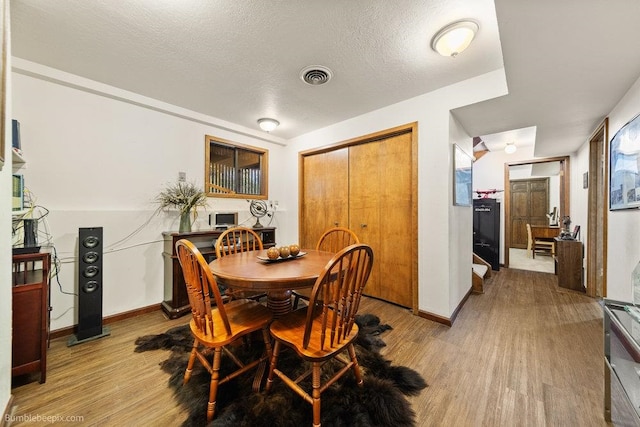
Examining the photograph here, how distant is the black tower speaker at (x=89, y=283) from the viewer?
209cm

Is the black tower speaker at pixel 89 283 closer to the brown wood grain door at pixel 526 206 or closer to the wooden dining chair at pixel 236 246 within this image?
the wooden dining chair at pixel 236 246

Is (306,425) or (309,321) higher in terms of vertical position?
(309,321)

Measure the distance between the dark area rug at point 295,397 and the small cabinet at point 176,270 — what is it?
747 millimetres

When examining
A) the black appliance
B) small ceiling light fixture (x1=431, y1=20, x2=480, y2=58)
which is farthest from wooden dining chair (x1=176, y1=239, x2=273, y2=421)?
the black appliance

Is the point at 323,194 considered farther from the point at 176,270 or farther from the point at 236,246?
the point at 176,270

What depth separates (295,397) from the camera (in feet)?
4.65

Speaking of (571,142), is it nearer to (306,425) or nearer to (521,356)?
(521,356)

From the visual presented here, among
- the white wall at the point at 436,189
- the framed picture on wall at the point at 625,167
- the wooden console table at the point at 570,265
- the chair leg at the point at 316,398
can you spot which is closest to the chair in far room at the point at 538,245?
the wooden console table at the point at 570,265

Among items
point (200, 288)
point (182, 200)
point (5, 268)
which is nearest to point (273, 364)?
point (200, 288)

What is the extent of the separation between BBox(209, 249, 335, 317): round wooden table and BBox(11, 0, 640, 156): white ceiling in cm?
166

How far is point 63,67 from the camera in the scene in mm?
2135

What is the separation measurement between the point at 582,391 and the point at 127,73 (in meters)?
4.27

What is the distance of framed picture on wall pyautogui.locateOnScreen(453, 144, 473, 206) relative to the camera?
8.35ft

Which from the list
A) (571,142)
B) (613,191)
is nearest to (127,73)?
(613,191)
